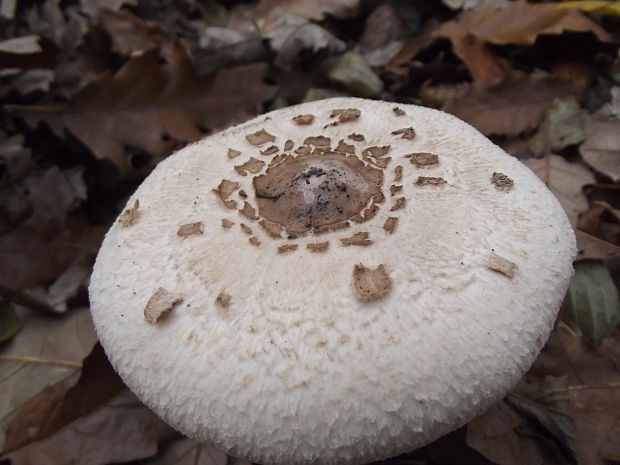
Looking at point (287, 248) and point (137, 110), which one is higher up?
point (287, 248)

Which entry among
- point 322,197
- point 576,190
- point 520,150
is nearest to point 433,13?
point 520,150

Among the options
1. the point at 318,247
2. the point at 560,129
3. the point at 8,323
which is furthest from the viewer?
the point at 560,129

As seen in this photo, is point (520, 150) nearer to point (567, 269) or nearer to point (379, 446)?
point (567, 269)

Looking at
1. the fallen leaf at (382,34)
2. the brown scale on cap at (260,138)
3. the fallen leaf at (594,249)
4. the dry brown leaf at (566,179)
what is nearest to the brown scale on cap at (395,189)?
the brown scale on cap at (260,138)

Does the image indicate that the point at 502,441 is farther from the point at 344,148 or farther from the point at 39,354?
the point at 39,354

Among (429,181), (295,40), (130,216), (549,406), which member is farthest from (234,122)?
(549,406)
